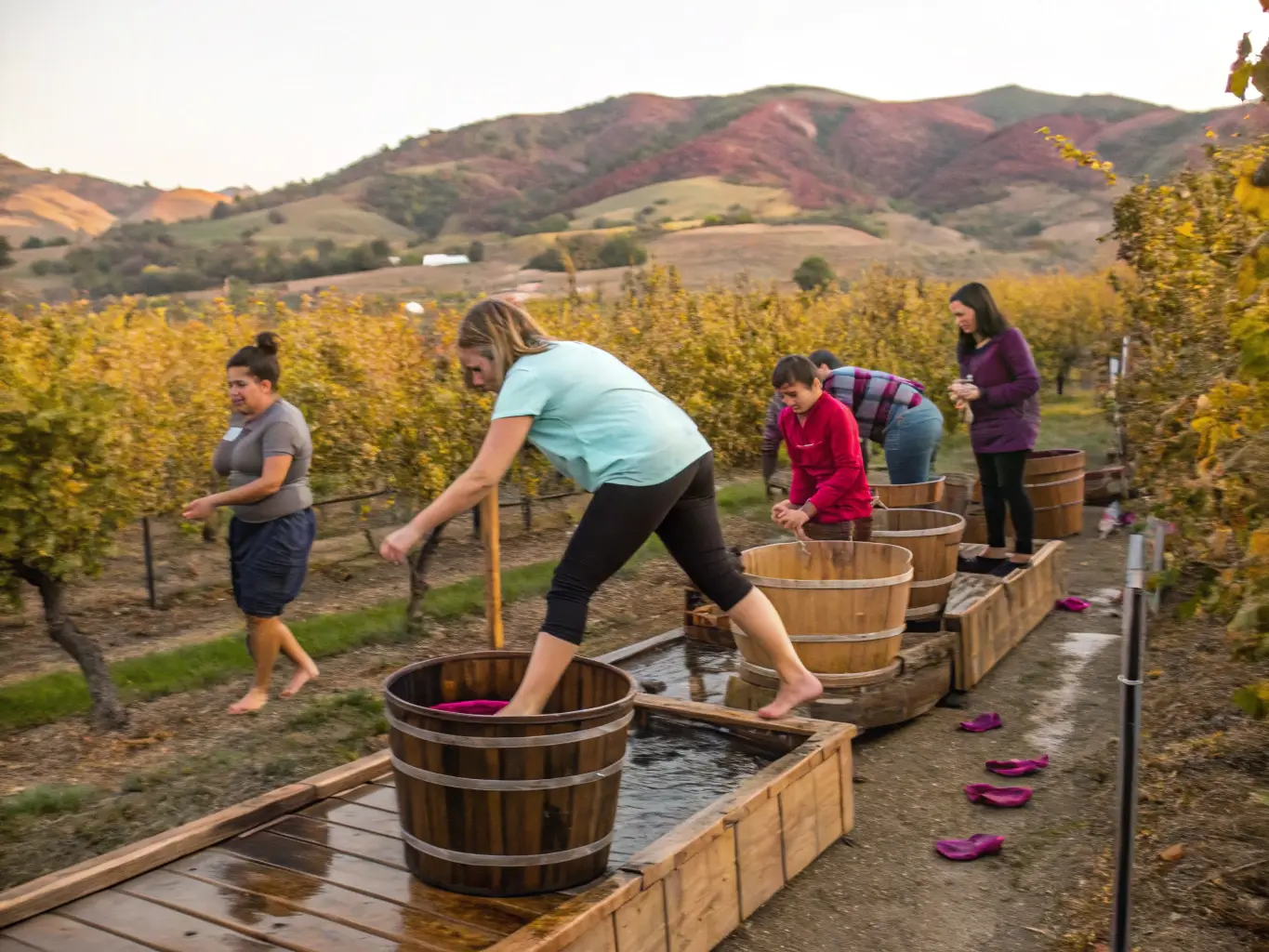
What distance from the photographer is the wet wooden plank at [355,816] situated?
3.84 meters

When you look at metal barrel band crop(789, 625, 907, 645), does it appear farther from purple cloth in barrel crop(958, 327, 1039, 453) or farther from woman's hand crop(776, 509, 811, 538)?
purple cloth in barrel crop(958, 327, 1039, 453)

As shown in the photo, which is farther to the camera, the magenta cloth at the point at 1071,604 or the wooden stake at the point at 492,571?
the magenta cloth at the point at 1071,604

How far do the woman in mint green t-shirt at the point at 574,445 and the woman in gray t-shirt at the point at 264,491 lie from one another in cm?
236

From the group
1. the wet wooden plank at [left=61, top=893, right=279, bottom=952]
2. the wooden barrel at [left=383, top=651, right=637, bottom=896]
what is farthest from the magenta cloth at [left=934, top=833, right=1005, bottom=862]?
the wet wooden plank at [left=61, top=893, right=279, bottom=952]

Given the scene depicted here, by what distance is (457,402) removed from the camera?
8883 mm

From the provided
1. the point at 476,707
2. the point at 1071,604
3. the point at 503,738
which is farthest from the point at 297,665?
the point at 1071,604

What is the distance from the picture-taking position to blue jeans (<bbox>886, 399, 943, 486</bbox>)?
818 centimetres

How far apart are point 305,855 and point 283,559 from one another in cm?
259

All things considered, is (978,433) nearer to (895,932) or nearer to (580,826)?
(895,932)

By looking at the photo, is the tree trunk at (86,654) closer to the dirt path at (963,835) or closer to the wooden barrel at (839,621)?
the wooden barrel at (839,621)

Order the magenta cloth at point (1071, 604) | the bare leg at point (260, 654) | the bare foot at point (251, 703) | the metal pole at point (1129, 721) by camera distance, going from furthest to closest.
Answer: the magenta cloth at point (1071, 604) < the bare foot at point (251, 703) < the bare leg at point (260, 654) < the metal pole at point (1129, 721)

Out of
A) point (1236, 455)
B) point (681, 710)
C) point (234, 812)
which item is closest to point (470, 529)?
point (681, 710)

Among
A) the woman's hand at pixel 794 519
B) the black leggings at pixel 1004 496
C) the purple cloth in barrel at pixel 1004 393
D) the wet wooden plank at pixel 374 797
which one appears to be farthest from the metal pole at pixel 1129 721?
the black leggings at pixel 1004 496

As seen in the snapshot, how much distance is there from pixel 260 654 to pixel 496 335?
10.4 ft
